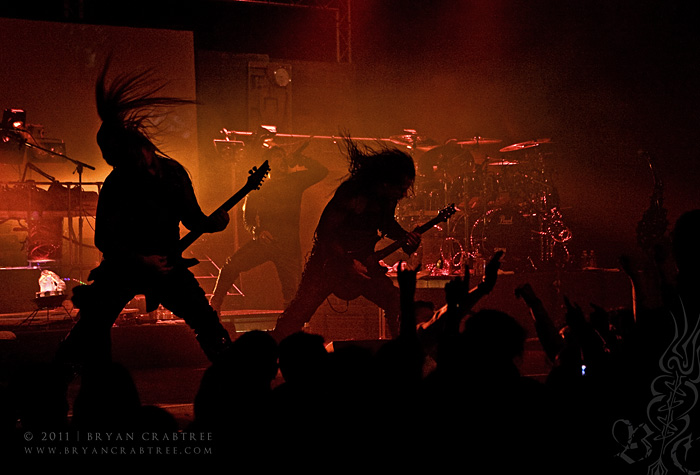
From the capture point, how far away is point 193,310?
4.04 meters

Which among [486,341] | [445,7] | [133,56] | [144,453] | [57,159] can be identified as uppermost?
[445,7]

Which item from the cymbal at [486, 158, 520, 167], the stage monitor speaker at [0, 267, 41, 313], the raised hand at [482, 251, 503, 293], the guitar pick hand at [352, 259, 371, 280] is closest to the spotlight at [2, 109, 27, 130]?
the stage monitor speaker at [0, 267, 41, 313]

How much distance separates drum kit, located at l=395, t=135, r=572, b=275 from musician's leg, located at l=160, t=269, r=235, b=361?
684 cm

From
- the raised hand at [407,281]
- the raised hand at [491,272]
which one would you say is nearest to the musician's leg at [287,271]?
the raised hand at [491,272]

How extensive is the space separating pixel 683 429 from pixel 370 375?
1.08 metres

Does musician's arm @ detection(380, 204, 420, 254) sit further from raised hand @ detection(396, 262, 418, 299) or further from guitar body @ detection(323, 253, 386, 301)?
raised hand @ detection(396, 262, 418, 299)

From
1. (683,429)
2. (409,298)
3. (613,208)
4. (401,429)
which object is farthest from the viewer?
(613,208)

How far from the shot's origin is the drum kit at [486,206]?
34.9 feet

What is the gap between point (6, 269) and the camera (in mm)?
10047

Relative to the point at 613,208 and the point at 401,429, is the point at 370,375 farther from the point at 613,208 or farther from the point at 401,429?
the point at 613,208

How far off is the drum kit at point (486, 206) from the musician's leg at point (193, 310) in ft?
22.4

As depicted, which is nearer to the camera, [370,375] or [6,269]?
[370,375]

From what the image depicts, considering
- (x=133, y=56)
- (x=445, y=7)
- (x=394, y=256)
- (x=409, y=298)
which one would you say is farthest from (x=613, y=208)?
(x=409, y=298)

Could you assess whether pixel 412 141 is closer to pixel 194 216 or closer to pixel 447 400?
pixel 194 216
